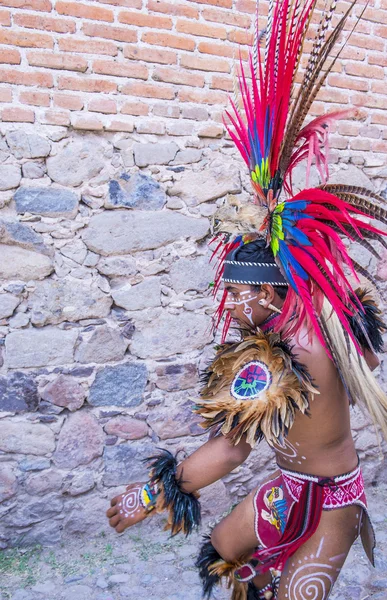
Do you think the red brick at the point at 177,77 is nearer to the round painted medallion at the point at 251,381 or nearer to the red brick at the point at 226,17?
the red brick at the point at 226,17

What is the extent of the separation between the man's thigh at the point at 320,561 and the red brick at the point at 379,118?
264cm

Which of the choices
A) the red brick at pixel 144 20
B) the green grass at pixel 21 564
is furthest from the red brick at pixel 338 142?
the green grass at pixel 21 564

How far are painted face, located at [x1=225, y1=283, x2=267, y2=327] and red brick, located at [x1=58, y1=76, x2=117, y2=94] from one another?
58.9 inches

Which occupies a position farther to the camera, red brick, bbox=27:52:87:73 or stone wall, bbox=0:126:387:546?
stone wall, bbox=0:126:387:546

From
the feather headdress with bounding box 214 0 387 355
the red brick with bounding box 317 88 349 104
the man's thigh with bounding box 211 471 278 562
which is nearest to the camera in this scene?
the feather headdress with bounding box 214 0 387 355

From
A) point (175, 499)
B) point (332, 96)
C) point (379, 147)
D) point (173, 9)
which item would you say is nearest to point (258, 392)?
point (175, 499)

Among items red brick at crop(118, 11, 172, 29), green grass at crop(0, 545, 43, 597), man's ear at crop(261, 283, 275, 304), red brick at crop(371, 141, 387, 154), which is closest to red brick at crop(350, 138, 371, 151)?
red brick at crop(371, 141, 387, 154)

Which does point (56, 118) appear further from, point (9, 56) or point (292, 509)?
point (292, 509)

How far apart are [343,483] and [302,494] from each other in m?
0.16

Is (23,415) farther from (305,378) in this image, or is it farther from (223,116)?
(223,116)

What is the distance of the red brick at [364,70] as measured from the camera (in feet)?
11.8

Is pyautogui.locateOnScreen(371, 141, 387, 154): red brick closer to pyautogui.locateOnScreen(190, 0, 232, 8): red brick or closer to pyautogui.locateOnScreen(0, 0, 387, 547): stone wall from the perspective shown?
pyautogui.locateOnScreen(0, 0, 387, 547): stone wall

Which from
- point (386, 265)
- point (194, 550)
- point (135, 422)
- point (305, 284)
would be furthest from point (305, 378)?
point (386, 265)

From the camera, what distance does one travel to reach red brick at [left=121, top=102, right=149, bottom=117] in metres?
3.02
